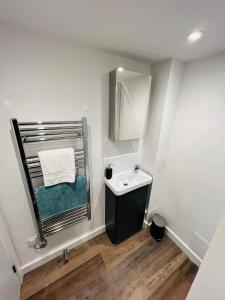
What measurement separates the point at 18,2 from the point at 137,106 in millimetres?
1047

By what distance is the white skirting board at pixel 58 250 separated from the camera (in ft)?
4.39

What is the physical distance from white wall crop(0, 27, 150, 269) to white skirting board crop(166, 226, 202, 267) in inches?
50.7

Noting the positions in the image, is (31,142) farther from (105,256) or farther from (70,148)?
(105,256)

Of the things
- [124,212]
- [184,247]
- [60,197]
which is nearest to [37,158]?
[60,197]

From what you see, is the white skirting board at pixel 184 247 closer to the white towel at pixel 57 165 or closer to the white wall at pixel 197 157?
the white wall at pixel 197 157

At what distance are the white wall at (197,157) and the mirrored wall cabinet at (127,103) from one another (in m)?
0.31

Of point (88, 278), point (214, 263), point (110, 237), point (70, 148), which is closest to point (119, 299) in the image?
point (88, 278)

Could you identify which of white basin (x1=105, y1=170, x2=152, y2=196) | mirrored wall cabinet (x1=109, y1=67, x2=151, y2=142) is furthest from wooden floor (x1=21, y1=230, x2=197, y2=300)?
mirrored wall cabinet (x1=109, y1=67, x2=151, y2=142)

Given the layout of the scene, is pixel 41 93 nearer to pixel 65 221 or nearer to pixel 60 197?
pixel 60 197

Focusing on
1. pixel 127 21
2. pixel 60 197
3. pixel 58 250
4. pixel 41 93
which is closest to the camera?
pixel 127 21

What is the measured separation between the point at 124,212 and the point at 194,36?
1.62m

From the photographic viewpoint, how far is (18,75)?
908mm

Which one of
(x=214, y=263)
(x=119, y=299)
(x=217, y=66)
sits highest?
(x=217, y=66)

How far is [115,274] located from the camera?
4.41ft
